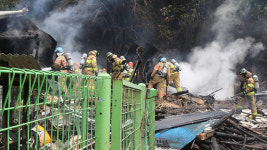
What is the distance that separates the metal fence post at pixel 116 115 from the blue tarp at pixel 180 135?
300cm

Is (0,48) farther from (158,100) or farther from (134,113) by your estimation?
(134,113)

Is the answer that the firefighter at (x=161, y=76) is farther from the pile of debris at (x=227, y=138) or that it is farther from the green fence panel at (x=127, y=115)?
the green fence panel at (x=127, y=115)

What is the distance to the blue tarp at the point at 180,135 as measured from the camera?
4.44 metres

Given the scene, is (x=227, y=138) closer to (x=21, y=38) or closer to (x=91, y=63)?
(x=91, y=63)

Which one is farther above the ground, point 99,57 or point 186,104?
point 99,57

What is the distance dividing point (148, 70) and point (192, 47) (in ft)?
10.5

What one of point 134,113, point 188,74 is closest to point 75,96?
point 134,113

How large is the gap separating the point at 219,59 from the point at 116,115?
46.6 ft

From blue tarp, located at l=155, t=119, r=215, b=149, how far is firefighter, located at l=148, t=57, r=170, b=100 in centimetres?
373

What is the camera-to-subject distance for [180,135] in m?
4.84

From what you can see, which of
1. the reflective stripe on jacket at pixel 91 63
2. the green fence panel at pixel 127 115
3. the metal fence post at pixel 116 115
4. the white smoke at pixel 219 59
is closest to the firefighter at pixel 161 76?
the reflective stripe on jacket at pixel 91 63

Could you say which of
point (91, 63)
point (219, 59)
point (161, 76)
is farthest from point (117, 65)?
point (219, 59)

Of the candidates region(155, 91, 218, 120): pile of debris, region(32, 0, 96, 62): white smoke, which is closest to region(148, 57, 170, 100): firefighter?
region(155, 91, 218, 120): pile of debris

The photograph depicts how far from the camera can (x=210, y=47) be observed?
47.5 feet
